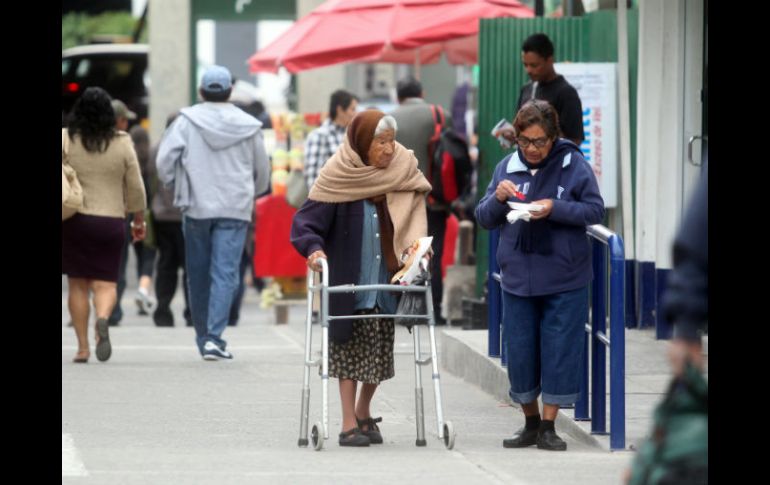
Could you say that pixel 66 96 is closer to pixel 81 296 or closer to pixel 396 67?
pixel 396 67

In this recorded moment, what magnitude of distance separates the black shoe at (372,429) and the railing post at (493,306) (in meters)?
2.02

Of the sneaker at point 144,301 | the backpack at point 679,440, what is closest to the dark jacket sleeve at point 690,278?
the backpack at point 679,440

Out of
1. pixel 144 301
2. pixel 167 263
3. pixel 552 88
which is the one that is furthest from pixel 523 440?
pixel 144 301

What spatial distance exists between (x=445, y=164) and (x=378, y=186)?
578 centimetres

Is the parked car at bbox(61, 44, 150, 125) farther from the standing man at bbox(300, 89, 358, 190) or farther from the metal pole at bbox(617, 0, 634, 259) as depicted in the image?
the metal pole at bbox(617, 0, 634, 259)

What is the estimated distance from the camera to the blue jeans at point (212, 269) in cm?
1193

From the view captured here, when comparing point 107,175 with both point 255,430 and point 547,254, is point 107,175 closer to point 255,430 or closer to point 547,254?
point 255,430

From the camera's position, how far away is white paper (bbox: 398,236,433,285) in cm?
796

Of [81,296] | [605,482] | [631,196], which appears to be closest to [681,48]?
[631,196]

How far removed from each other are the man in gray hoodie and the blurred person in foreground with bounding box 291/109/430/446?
3743 mm

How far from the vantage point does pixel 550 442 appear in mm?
8094

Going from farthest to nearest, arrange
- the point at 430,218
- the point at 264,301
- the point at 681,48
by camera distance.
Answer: the point at 264,301 < the point at 430,218 < the point at 681,48

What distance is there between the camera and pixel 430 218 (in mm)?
14016
